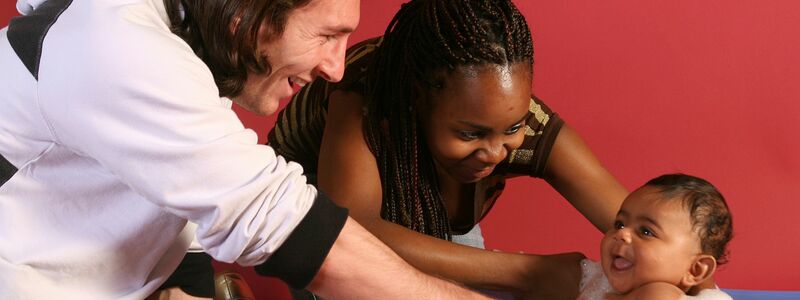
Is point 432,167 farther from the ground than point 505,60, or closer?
closer

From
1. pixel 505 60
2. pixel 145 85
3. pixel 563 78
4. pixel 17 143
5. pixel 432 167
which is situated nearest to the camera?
pixel 145 85

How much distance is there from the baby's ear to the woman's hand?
0.15 m

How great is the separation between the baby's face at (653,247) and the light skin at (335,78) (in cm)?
35

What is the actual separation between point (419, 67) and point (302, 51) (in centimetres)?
40

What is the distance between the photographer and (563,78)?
2.66 metres

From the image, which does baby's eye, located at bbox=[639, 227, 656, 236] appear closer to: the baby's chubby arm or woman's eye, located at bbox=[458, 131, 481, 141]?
the baby's chubby arm

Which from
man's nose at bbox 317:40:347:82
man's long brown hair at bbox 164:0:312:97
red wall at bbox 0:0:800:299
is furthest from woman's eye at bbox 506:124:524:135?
red wall at bbox 0:0:800:299

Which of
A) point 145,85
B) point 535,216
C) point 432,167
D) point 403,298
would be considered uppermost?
point 145,85

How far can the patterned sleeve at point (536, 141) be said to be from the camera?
180 centimetres

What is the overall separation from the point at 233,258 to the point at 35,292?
29 cm

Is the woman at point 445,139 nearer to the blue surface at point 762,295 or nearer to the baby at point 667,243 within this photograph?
the baby at point 667,243

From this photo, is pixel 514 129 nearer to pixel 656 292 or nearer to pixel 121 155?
pixel 656 292

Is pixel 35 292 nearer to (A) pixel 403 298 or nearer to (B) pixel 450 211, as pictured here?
(A) pixel 403 298

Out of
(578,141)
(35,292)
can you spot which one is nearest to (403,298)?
(35,292)
